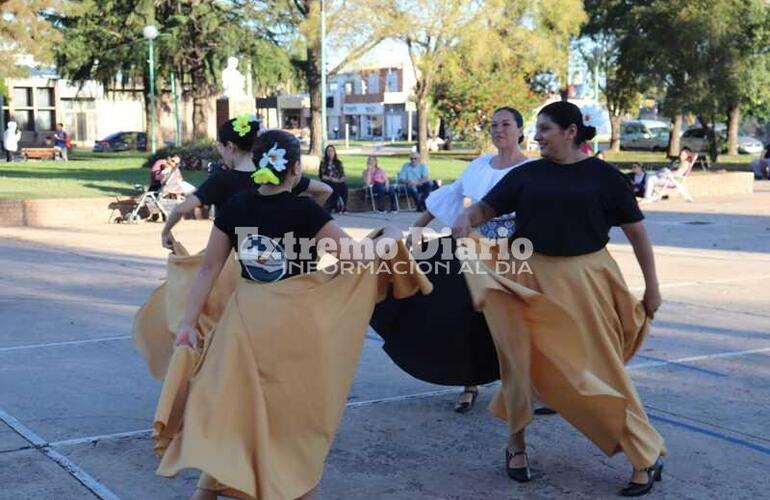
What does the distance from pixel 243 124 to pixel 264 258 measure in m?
1.53

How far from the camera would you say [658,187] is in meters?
25.1

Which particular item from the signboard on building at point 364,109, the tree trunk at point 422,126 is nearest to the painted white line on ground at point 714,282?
the tree trunk at point 422,126

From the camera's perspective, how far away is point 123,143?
56.5 metres

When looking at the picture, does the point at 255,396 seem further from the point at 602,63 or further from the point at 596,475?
the point at 602,63

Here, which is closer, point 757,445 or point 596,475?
point 596,475

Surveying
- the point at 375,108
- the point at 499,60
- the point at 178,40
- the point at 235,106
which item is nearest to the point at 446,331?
the point at 235,106

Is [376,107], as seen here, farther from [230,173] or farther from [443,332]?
[443,332]

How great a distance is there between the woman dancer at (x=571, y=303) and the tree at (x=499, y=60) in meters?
29.7

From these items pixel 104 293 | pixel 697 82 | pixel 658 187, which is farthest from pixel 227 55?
pixel 104 293

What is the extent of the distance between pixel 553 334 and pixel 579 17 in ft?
115

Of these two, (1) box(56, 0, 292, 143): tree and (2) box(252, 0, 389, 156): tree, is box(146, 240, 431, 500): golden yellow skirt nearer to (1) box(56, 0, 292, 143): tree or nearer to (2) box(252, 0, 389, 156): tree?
(2) box(252, 0, 389, 156): tree

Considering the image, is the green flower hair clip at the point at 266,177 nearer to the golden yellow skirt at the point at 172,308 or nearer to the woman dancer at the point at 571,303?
the woman dancer at the point at 571,303

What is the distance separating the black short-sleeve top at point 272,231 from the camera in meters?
4.29

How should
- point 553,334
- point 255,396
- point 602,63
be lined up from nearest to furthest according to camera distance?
1. point 255,396
2. point 553,334
3. point 602,63
